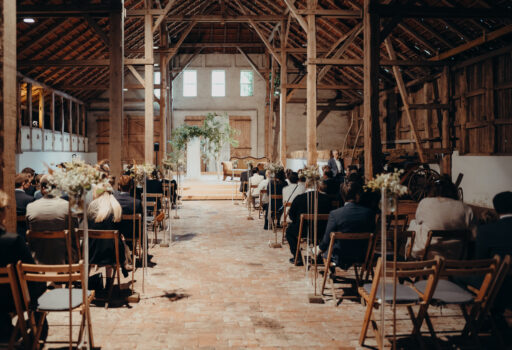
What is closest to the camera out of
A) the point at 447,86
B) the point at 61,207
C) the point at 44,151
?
the point at 61,207

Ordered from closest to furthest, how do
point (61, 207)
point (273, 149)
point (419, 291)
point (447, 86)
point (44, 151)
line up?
point (419, 291) → point (61, 207) → point (447, 86) → point (44, 151) → point (273, 149)

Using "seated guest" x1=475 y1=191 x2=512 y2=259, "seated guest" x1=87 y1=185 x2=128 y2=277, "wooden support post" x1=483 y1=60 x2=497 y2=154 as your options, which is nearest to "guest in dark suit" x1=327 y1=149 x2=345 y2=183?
"wooden support post" x1=483 y1=60 x2=497 y2=154

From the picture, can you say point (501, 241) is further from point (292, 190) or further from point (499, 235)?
point (292, 190)

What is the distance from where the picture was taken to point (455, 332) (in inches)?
126

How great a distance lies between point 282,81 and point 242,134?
6.86 m

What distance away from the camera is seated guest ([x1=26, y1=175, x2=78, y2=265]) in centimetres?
379

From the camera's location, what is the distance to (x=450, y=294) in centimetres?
284

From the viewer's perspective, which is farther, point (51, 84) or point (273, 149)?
point (273, 149)

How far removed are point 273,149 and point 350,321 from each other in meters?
16.0

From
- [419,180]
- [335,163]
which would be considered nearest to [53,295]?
[419,180]

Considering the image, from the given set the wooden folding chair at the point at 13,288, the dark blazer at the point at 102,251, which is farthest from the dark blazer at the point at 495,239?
the dark blazer at the point at 102,251

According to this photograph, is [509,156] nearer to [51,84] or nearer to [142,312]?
[142,312]

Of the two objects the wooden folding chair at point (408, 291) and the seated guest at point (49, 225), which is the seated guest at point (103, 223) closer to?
the seated guest at point (49, 225)

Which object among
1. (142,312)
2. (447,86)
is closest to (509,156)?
(447,86)
